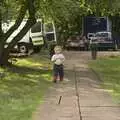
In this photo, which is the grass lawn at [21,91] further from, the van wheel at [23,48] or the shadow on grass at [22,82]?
the van wheel at [23,48]

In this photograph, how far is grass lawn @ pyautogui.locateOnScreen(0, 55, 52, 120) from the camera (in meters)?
11.2

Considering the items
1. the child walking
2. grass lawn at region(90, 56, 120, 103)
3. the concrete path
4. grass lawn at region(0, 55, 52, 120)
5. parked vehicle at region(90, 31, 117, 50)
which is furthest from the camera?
parked vehicle at region(90, 31, 117, 50)

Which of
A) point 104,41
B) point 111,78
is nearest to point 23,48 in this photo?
point 104,41

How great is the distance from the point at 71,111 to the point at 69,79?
22.7 ft

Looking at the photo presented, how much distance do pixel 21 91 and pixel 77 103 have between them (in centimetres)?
298

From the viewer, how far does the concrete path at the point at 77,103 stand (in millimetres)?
10562

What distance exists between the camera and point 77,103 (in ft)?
40.1

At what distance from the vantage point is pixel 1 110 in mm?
11500


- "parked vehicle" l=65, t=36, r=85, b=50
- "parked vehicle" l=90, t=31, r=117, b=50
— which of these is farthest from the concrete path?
"parked vehicle" l=65, t=36, r=85, b=50

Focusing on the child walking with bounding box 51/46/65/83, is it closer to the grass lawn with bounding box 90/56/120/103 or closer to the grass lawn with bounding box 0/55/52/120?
the grass lawn with bounding box 0/55/52/120

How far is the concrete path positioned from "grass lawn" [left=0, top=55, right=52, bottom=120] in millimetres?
273

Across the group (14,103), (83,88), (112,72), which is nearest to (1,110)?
(14,103)

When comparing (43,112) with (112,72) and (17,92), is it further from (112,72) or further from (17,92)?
(112,72)

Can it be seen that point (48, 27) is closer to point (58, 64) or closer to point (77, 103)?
point (58, 64)
